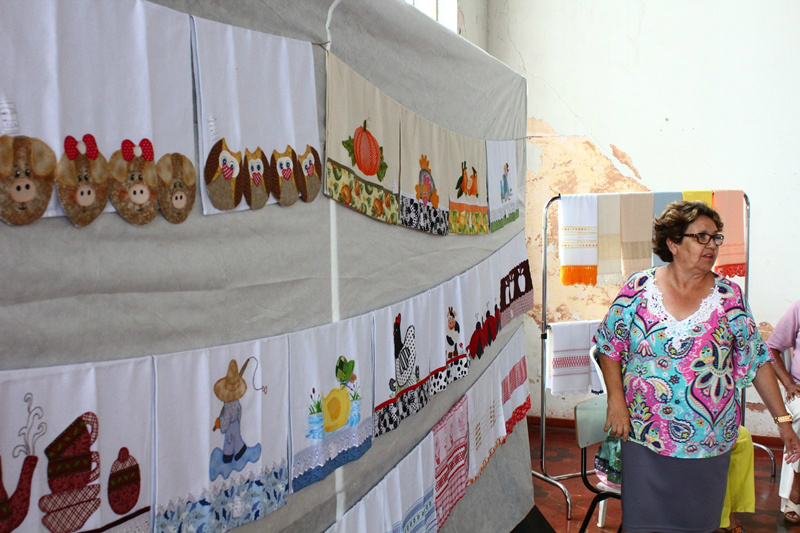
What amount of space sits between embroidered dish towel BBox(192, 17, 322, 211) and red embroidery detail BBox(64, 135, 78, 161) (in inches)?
11.5

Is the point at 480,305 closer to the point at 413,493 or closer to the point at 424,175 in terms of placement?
the point at 424,175

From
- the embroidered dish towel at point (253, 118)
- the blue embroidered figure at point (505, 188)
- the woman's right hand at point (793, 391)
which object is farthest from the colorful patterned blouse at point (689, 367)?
the embroidered dish towel at point (253, 118)

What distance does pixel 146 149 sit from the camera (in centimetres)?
131

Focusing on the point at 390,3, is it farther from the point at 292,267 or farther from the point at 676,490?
the point at 676,490

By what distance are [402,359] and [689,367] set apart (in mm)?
1249

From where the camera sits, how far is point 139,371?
4.28ft

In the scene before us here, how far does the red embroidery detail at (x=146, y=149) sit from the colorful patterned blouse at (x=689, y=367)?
7.23 ft

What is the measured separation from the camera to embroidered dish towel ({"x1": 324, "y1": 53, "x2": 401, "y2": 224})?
191 centimetres

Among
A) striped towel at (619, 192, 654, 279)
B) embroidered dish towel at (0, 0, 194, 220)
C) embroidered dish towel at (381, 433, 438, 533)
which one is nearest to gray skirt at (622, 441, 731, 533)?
embroidered dish towel at (381, 433, 438, 533)

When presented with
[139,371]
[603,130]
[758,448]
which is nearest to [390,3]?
[139,371]

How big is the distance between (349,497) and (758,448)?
160 inches

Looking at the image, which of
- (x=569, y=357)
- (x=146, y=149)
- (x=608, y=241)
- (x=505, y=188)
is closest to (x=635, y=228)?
(x=608, y=241)

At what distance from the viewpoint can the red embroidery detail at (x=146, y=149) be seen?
130 cm

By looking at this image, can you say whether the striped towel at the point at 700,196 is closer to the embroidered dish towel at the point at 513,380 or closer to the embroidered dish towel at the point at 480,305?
the embroidered dish towel at the point at 513,380
